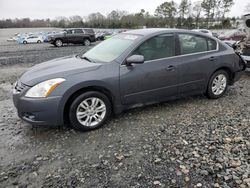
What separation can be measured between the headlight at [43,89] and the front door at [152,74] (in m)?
1.04

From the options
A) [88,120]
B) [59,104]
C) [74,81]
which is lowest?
[88,120]

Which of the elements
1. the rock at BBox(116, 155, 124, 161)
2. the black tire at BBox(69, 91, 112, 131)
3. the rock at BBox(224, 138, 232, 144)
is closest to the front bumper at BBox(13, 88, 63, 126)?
the black tire at BBox(69, 91, 112, 131)

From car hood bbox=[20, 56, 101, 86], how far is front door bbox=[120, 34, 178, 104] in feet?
1.91

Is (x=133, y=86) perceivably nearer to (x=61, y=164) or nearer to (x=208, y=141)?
(x=208, y=141)

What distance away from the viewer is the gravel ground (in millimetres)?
2434

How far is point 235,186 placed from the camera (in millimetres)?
2314

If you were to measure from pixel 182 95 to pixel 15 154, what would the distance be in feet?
9.89

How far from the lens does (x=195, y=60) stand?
13.7 feet

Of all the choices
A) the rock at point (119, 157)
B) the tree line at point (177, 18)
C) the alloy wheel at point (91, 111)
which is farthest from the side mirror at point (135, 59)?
the tree line at point (177, 18)

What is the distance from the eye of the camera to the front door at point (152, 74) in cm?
359

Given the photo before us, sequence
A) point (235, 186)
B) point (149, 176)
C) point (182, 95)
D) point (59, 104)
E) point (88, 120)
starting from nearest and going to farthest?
point (235, 186), point (149, 176), point (59, 104), point (88, 120), point (182, 95)

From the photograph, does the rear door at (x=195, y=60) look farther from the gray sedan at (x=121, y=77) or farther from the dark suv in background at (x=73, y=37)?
the dark suv in background at (x=73, y=37)

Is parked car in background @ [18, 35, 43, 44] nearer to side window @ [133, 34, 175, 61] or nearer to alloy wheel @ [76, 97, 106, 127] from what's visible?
side window @ [133, 34, 175, 61]

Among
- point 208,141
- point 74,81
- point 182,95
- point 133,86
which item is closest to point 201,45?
point 182,95
